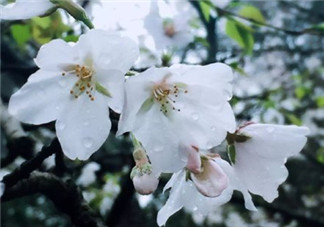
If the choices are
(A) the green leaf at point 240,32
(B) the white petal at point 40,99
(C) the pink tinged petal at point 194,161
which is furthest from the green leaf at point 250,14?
(C) the pink tinged petal at point 194,161

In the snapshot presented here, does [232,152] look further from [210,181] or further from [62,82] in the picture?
[62,82]

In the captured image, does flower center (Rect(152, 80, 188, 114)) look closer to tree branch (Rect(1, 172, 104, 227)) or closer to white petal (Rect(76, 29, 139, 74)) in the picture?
white petal (Rect(76, 29, 139, 74))

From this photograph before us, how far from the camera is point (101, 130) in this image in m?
0.84

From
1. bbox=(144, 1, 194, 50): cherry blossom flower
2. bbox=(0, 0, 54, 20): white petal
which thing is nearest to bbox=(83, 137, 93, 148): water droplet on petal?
bbox=(0, 0, 54, 20): white petal

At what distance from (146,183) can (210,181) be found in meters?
0.10

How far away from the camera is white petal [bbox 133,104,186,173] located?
790mm

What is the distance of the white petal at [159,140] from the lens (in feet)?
2.59

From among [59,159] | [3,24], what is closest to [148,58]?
[3,24]

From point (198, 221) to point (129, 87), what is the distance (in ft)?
12.7

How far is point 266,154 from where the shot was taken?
0.94 metres

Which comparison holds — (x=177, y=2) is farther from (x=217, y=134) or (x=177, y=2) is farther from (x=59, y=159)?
(x=217, y=134)

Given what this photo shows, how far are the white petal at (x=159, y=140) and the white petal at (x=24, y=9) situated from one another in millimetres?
257

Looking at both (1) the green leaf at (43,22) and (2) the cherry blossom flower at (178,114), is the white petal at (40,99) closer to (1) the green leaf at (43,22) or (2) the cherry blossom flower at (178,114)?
(2) the cherry blossom flower at (178,114)

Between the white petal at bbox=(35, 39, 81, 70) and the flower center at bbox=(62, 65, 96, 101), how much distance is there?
24mm
